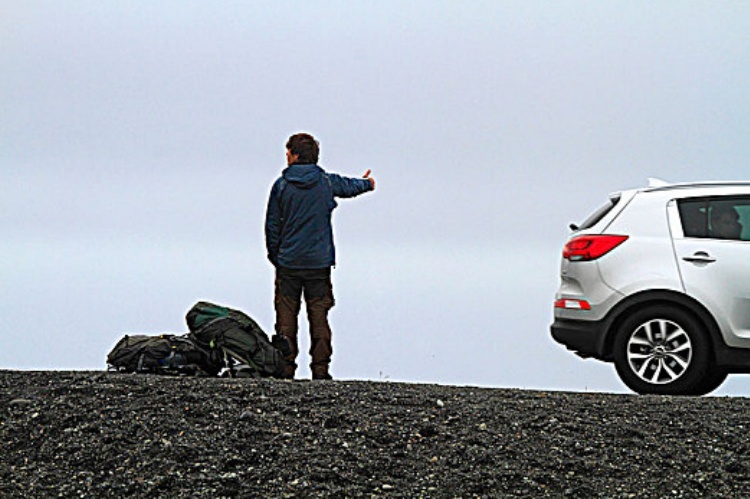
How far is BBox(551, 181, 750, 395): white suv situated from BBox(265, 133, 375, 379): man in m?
2.49

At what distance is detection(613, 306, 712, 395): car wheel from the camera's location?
1084 cm

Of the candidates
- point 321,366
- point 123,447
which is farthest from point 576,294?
point 123,447

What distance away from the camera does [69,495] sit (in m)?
7.36

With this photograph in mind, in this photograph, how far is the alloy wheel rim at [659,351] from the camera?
10875 mm

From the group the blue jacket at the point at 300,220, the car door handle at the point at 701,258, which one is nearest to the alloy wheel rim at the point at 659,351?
the car door handle at the point at 701,258

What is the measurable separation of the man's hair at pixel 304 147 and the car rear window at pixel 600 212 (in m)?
2.78

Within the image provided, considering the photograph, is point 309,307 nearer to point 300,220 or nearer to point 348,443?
point 300,220

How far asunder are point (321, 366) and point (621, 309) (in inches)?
119

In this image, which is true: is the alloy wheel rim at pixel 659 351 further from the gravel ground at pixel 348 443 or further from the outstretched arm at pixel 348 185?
the outstretched arm at pixel 348 185

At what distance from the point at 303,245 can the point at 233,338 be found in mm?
1353

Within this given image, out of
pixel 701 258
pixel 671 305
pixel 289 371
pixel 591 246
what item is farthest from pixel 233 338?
pixel 701 258

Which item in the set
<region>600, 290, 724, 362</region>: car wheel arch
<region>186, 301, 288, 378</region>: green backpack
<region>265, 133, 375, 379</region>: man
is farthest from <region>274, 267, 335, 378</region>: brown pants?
<region>600, 290, 724, 362</region>: car wheel arch

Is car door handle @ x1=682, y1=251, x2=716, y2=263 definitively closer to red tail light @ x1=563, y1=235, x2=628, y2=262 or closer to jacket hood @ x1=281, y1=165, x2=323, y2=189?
red tail light @ x1=563, y1=235, x2=628, y2=262

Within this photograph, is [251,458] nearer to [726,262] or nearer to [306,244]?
[306,244]
